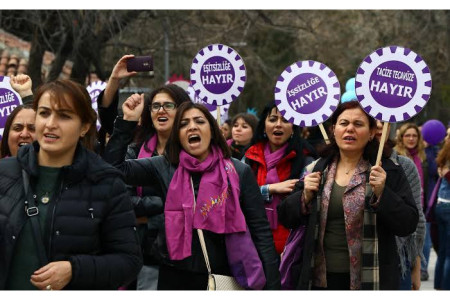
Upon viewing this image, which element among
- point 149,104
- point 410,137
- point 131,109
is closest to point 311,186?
point 131,109

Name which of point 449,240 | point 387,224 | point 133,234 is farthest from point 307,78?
point 449,240

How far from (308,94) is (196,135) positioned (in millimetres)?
1359

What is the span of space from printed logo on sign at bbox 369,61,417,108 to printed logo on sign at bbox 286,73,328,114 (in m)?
0.77

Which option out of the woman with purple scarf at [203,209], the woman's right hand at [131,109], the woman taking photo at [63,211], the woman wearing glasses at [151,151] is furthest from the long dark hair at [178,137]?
the woman taking photo at [63,211]

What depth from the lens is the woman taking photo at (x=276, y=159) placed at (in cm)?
668

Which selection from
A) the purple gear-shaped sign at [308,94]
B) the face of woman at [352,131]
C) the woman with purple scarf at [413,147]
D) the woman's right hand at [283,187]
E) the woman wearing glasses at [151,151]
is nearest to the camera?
the face of woman at [352,131]

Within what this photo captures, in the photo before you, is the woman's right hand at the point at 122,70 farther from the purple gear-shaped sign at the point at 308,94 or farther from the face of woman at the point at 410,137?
the face of woman at the point at 410,137

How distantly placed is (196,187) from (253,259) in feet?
1.64

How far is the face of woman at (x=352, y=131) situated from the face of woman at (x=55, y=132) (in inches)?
85.6

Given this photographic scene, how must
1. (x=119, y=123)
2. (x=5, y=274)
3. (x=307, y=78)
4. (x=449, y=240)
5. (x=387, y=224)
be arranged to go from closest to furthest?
(x=5, y=274), (x=119, y=123), (x=387, y=224), (x=307, y=78), (x=449, y=240)

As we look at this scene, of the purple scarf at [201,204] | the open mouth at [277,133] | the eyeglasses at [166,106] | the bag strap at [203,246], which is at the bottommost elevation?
the bag strap at [203,246]

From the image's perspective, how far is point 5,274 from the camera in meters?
3.78

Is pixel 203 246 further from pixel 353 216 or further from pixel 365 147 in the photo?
pixel 365 147

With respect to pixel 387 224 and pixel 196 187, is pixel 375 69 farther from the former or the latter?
pixel 196 187
